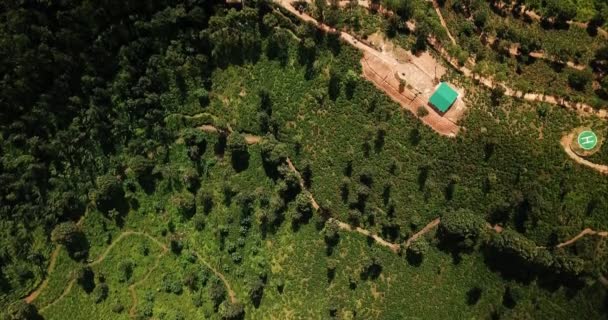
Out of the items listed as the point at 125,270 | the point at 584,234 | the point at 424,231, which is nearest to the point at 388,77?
the point at 424,231

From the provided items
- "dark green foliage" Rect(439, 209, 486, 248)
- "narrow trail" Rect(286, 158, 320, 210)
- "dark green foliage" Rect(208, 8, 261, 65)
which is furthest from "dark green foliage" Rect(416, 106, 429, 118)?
"dark green foliage" Rect(208, 8, 261, 65)

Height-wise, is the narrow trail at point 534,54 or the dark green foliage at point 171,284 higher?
the narrow trail at point 534,54

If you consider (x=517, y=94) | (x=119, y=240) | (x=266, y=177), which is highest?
(x=517, y=94)

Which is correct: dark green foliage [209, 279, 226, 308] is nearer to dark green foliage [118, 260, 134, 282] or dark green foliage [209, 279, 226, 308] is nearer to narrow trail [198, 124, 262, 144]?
dark green foliage [118, 260, 134, 282]

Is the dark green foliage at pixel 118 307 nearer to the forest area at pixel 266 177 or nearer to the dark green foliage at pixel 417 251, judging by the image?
the forest area at pixel 266 177

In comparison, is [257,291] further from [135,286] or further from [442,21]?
[442,21]

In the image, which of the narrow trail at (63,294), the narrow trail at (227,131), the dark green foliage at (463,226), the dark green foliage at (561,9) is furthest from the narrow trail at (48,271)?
the dark green foliage at (561,9)
